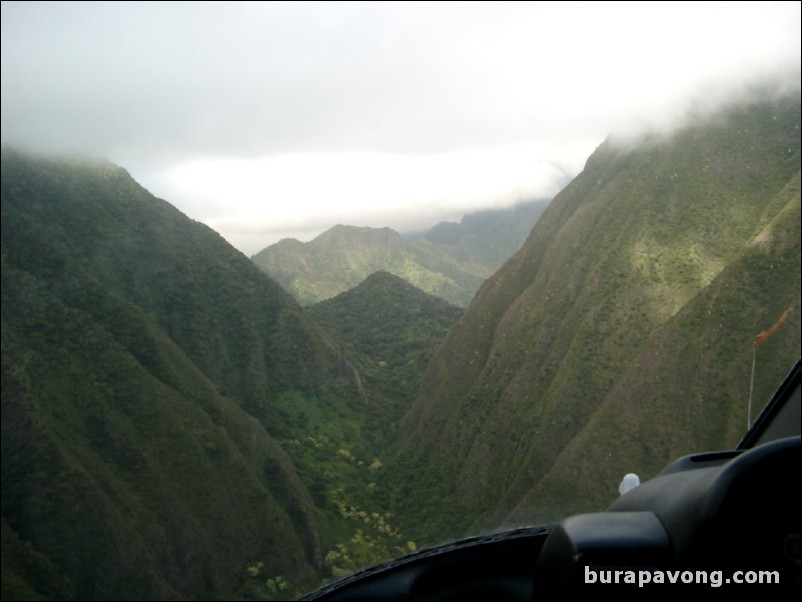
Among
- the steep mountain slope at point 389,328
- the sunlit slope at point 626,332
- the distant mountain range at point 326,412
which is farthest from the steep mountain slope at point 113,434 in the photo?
the steep mountain slope at point 389,328

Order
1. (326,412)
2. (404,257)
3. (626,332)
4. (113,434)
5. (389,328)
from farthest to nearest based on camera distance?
(404,257), (389,328), (326,412), (626,332), (113,434)

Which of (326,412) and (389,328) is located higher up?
(389,328)

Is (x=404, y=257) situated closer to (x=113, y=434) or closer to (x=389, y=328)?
(x=389, y=328)

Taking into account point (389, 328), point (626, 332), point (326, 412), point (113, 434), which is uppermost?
point (113, 434)

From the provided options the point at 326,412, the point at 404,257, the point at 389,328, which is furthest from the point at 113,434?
the point at 404,257

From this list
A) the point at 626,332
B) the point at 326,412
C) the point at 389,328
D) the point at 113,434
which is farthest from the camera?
the point at 389,328

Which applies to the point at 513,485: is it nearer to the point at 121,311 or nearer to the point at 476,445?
the point at 476,445
